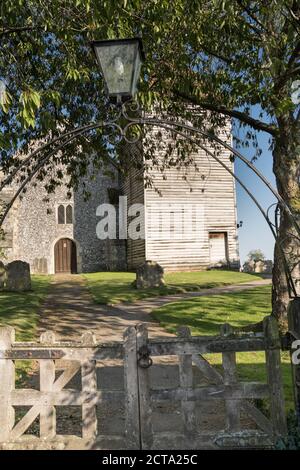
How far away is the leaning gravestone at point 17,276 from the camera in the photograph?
1788 centimetres

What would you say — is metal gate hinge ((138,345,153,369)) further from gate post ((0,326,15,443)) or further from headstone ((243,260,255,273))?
headstone ((243,260,255,273))

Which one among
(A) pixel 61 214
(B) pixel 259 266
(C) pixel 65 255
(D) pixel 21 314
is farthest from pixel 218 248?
(D) pixel 21 314

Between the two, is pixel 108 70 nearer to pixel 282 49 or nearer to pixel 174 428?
pixel 174 428

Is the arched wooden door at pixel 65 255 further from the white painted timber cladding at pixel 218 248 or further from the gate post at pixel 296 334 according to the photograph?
the gate post at pixel 296 334

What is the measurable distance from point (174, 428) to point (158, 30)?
5.87 m

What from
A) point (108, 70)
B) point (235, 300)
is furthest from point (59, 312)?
point (108, 70)

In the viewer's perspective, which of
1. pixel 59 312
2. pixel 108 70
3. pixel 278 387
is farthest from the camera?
pixel 59 312

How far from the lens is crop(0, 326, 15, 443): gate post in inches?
173

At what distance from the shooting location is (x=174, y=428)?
4977 mm

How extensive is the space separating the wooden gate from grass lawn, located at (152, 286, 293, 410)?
77.4 inches

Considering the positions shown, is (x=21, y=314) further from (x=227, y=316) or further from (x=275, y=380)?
(x=275, y=380)

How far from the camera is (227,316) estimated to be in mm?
11266

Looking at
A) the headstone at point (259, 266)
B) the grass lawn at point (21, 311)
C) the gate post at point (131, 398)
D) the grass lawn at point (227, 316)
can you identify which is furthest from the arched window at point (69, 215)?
the gate post at point (131, 398)

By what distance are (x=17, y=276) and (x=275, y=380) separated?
15243 millimetres
